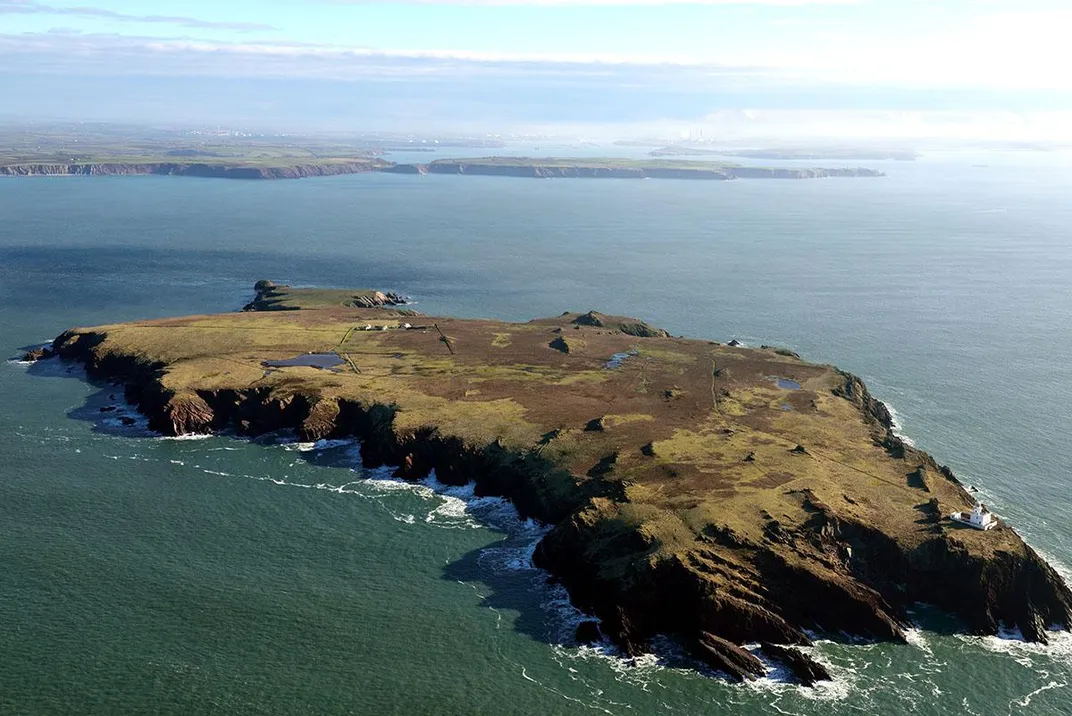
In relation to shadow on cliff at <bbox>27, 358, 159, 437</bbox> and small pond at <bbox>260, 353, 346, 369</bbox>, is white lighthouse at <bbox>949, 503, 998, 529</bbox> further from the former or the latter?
shadow on cliff at <bbox>27, 358, 159, 437</bbox>

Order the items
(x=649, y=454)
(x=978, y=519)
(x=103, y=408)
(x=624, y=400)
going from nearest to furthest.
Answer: (x=978, y=519), (x=649, y=454), (x=624, y=400), (x=103, y=408)

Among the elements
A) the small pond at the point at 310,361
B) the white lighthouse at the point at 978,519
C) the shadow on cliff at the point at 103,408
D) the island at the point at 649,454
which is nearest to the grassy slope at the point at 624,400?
the island at the point at 649,454

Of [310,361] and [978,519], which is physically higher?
[310,361]

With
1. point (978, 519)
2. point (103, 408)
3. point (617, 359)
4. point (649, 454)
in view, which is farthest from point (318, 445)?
point (978, 519)

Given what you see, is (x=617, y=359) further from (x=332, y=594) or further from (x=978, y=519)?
(x=332, y=594)

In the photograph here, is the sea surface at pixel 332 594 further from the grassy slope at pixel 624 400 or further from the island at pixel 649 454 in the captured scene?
the grassy slope at pixel 624 400

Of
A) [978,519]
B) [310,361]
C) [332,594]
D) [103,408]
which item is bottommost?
[332,594]

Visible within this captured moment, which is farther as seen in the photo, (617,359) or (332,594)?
(617,359)

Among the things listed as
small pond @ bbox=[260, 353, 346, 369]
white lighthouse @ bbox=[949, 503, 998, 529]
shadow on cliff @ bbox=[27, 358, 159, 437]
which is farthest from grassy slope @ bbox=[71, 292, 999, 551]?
shadow on cliff @ bbox=[27, 358, 159, 437]

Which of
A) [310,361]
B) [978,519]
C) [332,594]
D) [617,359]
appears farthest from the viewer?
[617,359]
